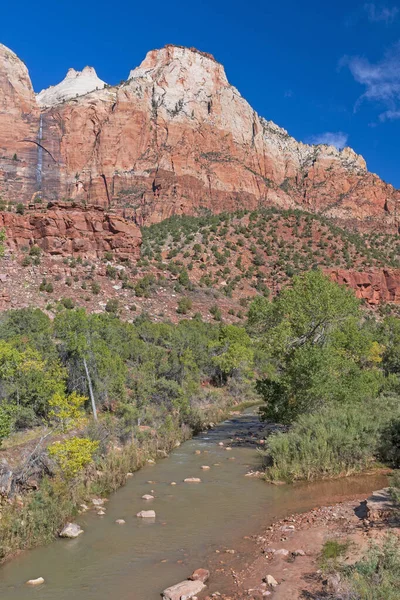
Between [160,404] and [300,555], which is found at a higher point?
[160,404]

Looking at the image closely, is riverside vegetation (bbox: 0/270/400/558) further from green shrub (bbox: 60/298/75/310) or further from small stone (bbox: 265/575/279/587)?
green shrub (bbox: 60/298/75/310)

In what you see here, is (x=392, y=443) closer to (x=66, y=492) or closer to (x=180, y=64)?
(x=66, y=492)

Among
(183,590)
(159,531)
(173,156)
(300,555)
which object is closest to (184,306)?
(159,531)

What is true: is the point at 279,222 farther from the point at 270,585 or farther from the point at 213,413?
the point at 270,585

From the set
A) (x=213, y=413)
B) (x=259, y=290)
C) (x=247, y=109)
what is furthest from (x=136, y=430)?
(x=247, y=109)

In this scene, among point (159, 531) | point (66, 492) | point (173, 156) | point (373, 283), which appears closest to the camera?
point (159, 531)

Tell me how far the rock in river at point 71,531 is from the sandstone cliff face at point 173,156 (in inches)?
2976

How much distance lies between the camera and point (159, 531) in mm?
9625

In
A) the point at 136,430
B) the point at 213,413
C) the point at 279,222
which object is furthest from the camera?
the point at 279,222

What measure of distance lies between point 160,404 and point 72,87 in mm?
113094

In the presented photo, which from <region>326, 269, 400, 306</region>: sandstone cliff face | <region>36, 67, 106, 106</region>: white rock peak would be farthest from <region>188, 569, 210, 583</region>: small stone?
<region>36, 67, 106, 106</region>: white rock peak

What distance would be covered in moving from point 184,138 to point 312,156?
125 ft

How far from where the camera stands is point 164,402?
20.7m

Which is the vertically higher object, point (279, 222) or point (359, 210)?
point (359, 210)
